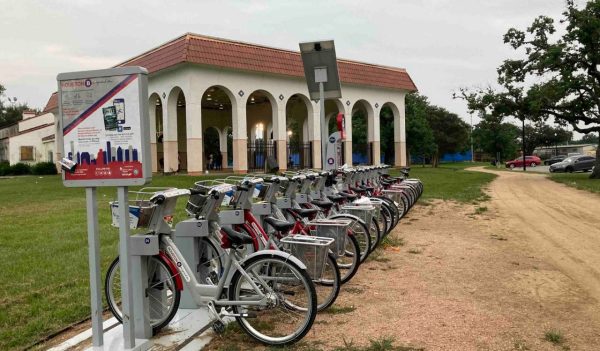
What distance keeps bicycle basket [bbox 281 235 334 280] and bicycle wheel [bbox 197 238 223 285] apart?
0.67 m

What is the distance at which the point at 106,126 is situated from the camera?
3.26m

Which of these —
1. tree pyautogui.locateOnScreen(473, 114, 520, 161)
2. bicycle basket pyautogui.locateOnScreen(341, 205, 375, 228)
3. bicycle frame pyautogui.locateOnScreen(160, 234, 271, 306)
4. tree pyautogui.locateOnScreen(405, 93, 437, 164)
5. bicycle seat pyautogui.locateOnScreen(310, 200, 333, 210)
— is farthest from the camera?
tree pyautogui.locateOnScreen(473, 114, 520, 161)

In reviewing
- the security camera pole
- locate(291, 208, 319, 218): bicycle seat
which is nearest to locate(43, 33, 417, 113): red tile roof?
the security camera pole

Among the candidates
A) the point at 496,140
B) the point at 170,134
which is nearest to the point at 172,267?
the point at 170,134

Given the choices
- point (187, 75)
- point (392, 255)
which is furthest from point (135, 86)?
point (187, 75)

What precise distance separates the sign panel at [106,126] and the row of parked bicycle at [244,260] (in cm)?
39

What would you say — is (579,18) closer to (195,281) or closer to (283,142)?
(283,142)

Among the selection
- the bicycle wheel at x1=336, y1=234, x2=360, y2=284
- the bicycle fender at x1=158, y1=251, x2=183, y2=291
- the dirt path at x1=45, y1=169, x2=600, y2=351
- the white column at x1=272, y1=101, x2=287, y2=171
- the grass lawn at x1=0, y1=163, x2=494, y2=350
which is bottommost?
the dirt path at x1=45, y1=169, x2=600, y2=351

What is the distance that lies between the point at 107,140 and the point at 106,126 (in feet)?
0.30

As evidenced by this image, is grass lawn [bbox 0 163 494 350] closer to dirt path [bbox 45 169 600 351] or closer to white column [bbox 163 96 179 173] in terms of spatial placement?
dirt path [bbox 45 169 600 351]

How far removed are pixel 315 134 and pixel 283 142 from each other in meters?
A: 2.35

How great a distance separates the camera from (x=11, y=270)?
19.1 feet

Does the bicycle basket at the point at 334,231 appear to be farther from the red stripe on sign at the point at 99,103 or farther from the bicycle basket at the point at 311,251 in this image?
the red stripe on sign at the point at 99,103

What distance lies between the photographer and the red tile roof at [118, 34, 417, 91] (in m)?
20.6
